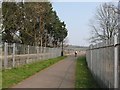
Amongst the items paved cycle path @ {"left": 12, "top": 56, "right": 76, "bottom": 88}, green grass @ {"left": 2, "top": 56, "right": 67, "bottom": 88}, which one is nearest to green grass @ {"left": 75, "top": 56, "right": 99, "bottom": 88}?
paved cycle path @ {"left": 12, "top": 56, "right": 76, "bottom": 88}

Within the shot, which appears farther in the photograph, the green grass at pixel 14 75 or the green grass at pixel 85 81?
the green grass at pixel 14 75

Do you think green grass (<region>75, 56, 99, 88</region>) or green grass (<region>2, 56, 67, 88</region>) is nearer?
green grass (<region>75, 56, 99, 88</region>)

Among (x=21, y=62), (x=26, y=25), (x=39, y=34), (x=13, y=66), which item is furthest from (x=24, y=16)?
(x=13, y=66)

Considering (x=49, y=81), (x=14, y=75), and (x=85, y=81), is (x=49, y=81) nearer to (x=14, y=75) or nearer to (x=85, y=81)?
(x=85, y=81)

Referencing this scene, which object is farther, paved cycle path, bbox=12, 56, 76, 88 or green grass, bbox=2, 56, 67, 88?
green grass, bbox=2, 56, 67, 88

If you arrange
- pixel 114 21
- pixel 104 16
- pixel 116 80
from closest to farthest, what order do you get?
1. pixel 116 80
2. pixel 114 21
3. pixel 104 16

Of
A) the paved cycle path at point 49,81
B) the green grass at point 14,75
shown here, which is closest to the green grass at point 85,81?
the paved cycle path at point 49,81

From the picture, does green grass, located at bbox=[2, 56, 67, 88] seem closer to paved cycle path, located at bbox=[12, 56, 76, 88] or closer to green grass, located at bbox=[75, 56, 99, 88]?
paved cycle path, located at bbox=[12, 56, 76, 88]

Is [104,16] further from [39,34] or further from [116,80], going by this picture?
[116,80]

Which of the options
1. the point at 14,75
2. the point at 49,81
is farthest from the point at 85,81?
the point at 14,75

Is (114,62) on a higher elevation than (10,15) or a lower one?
lower

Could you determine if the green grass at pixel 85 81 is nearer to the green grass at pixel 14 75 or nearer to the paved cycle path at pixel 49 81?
the paved cycle path at pixel 49 81

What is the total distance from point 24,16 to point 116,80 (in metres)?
31.8

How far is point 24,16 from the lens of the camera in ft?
119
